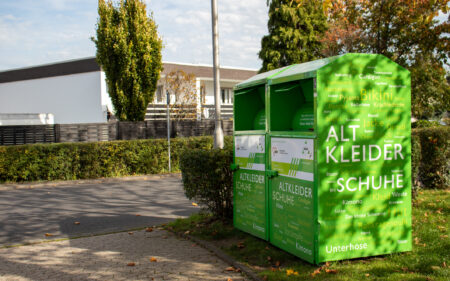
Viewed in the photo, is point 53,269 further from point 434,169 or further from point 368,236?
point 434,169

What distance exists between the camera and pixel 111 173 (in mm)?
16438

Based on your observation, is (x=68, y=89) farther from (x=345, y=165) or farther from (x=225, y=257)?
(x=345, y=165)

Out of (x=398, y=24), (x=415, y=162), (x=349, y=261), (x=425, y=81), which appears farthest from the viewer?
(x=425, y=81)

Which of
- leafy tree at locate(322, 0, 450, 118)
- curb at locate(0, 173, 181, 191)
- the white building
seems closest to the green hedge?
curb at locate(0, 173, 181, 191)

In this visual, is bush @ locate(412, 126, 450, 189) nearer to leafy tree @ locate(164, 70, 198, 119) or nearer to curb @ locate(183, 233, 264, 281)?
curb @ locate(183, 233, 264, 281)

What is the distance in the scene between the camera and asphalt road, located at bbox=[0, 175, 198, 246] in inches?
317

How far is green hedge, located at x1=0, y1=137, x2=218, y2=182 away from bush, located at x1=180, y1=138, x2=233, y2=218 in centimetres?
912

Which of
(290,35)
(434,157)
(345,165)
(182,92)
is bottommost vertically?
(434,157)

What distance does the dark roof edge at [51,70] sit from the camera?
30.9m

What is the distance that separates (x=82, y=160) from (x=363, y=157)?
1296 cm

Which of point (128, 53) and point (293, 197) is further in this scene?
point (128, 53)

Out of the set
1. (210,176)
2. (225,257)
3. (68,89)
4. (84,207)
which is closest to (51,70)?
(68,89)

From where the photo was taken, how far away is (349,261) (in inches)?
200

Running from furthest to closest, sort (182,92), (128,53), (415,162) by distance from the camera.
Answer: (182,92) → (128,53) → (415,162)
